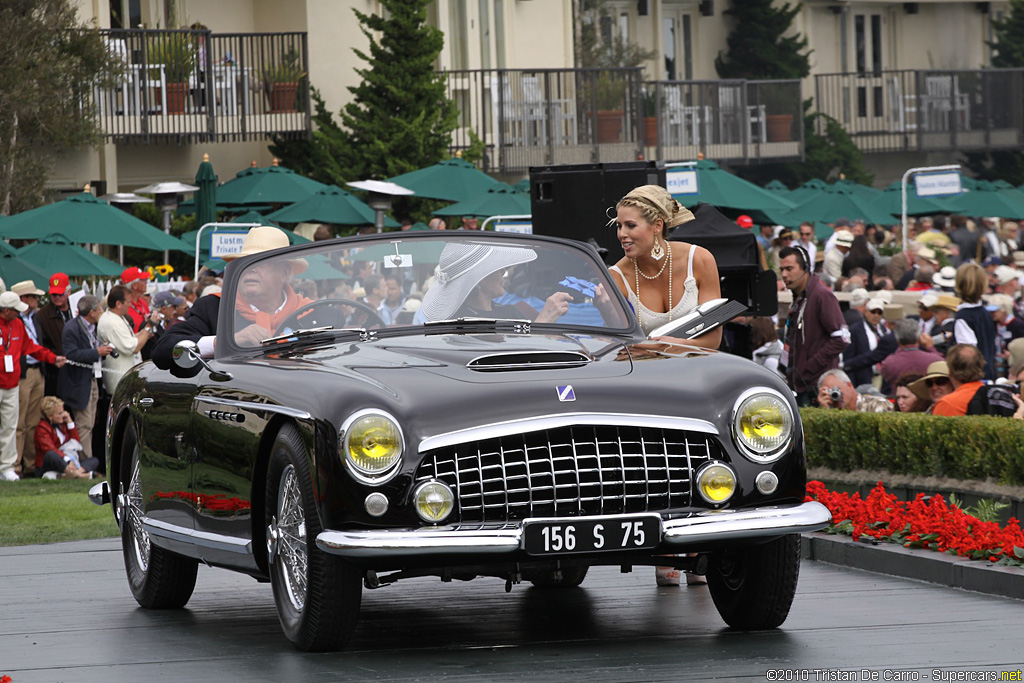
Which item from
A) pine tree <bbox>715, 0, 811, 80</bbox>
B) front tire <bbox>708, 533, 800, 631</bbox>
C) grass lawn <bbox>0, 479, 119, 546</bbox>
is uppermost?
pine tree <bbox>715, 0, 811, 80</bbox>

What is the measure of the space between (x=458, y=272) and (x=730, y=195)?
78.0 feet

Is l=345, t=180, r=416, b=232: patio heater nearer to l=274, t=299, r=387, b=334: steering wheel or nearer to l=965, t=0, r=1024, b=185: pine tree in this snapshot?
l=274, t=299, r=387, b=334: steering wheel

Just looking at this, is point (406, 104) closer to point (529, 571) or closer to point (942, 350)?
point (942, 350)

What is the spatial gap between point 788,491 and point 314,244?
8.39 feet

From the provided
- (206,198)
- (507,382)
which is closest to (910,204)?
(206,198)

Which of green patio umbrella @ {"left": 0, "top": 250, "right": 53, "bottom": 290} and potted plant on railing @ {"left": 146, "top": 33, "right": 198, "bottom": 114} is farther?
potted plant on railing @ {"left": 146, "top": 33, "right": 198, "bottom": 114}

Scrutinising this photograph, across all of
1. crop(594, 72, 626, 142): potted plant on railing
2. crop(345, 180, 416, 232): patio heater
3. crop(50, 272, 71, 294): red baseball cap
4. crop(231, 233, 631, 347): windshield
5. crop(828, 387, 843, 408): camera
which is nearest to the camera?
crop(231, 233, 631, 347): windshield

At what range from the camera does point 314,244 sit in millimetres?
8500

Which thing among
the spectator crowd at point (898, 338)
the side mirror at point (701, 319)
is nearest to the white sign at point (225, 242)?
the spectator crowd at point (898, 338)

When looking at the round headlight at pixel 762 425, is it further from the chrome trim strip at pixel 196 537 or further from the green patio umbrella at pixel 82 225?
the green patio umbrella at pixel 82 225

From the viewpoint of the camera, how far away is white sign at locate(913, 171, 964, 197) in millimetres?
32344

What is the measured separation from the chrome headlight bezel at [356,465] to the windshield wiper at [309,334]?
4.41 ft

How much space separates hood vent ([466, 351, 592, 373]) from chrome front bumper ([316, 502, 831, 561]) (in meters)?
0.74

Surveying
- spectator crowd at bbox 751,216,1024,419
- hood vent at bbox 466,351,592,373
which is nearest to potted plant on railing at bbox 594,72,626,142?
spectator crowd at bbox 751,216,1024,419
